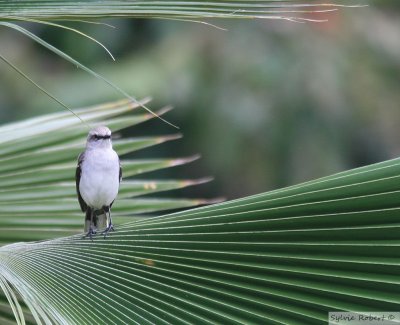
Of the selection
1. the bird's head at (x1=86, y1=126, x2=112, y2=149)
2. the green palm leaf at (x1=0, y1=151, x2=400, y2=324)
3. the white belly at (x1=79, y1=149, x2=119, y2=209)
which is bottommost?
the green palm leaf at (x1=0, y1=151, x2=400, y2=324)

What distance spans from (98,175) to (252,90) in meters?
11.0

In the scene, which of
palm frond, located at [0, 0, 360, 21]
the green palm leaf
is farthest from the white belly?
the green palm leaf

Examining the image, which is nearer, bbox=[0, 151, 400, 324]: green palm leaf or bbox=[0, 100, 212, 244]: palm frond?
bbox=[0, 151, 400, 324]: green palm leaf

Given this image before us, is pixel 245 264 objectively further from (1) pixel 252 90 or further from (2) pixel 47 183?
(1) pixel 252 90

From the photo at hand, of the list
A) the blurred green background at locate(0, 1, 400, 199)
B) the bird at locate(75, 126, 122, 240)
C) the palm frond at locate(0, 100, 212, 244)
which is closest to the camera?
the palm frond at locate(0, 100, 212, 244)

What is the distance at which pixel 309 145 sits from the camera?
15234 mm

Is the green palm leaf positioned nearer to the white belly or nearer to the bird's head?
the bird's head

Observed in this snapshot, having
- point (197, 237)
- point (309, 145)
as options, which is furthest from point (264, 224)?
point (309, 145)

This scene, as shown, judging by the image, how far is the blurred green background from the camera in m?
15.1

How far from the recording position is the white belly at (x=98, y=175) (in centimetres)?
472

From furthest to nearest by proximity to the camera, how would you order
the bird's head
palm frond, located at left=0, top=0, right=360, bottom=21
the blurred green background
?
the blurred green background, the bird's head, palm frond, located at left=0, top=0, right=360, bottom=21

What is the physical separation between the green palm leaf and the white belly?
2137mm

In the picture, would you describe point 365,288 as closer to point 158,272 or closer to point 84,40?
point 158,272

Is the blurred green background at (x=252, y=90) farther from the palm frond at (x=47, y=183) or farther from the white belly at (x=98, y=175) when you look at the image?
the palm frond at (x=47, y=183)
